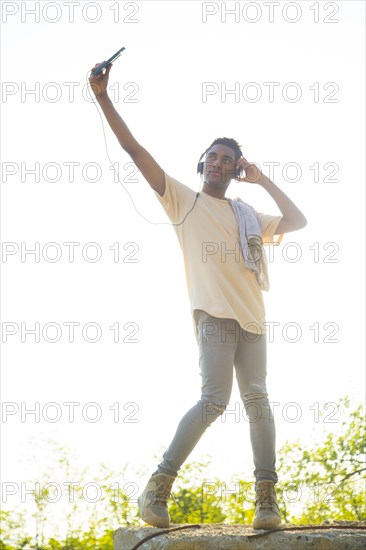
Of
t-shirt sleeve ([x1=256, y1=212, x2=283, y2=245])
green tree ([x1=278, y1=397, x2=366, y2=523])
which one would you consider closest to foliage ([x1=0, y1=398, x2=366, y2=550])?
green tree ([x1=278, y1=397, x2=366, y2=523])

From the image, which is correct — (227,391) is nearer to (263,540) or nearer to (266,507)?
(266,507)

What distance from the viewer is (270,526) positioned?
141 inches

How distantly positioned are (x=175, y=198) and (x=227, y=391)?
116 centimetres

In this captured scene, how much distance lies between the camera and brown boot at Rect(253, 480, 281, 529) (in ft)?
11.8

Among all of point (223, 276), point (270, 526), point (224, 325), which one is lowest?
point (270, 526)

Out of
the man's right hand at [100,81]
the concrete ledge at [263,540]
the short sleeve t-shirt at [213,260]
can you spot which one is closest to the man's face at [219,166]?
the short sleeve t-shirt at [213,260]

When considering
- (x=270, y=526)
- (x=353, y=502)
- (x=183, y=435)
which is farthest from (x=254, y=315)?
(x=353, y=502)

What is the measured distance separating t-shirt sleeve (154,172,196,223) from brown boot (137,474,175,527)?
1.48 meters

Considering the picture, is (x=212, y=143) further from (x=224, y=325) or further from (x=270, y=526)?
(x=270, y=526)

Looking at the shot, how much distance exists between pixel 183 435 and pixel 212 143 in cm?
186

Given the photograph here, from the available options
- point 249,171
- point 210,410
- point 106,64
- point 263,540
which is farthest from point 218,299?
point 106,64

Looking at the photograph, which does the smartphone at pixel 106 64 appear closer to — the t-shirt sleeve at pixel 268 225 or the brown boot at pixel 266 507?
the t-shirt sleeve at pixel 268 225

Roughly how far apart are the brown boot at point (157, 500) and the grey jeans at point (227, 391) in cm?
5

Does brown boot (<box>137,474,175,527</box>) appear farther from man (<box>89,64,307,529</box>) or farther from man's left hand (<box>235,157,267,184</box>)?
man's left hand (<box>235,157,267,184</box>)
